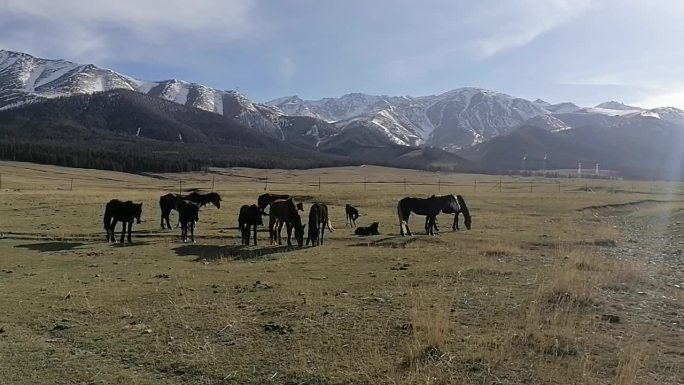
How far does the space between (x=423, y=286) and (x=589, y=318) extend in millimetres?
4474

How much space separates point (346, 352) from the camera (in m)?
9.12

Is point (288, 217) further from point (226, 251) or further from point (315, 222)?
point (226, 251)

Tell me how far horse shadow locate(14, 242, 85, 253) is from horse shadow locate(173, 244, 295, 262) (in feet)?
15.4

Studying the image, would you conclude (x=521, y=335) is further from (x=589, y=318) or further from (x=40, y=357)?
(x=40, y=357)

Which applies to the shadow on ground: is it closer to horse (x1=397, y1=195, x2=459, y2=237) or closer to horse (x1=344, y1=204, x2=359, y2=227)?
horse (x1=397, y1=195, x2=459, y2=237)

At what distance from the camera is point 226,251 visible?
884 inches

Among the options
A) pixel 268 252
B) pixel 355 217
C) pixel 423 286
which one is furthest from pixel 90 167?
pixel 423 286

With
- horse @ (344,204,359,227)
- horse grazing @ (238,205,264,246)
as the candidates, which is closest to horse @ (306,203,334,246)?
horse grazing @ (238,205,264,246)

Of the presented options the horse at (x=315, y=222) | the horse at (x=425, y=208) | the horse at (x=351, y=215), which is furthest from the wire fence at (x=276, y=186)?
the horse at (x=315, y=222)

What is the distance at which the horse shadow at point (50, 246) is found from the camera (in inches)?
886

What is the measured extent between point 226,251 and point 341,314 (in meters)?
11.9

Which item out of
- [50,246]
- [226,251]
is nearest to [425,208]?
[226,251]

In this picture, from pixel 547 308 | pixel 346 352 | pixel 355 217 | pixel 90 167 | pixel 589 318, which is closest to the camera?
pixel 346 352

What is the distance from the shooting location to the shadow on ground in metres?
21.2
